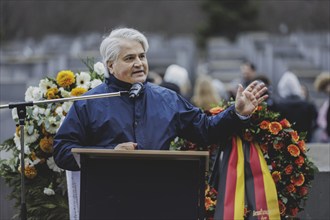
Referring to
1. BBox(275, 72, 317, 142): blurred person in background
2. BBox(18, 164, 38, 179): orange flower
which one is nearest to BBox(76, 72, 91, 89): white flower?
BBox(18, 164, 38, 179): orange flower

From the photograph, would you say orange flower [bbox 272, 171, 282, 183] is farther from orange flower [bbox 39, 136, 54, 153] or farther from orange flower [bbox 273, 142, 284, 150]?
orange flower [bbox 39, 136, 54, 153]

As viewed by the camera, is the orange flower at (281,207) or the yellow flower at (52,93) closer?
the orange flower at (281,207)

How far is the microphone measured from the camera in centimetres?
468

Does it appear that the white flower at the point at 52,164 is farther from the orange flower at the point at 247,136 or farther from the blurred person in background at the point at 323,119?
the blurred person in background at the point at 323,119

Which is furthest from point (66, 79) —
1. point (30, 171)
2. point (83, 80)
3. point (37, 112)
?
point (30, 171)

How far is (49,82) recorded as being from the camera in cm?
632

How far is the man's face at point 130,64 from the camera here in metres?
4.91

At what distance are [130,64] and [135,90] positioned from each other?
0.26 metres

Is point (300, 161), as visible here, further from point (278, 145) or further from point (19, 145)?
point (19, 145)

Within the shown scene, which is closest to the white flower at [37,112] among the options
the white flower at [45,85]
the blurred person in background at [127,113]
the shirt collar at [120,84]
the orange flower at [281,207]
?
the white flower at [45,85]

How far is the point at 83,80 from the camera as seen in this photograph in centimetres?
628

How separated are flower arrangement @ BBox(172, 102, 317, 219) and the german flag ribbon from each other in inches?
6.7

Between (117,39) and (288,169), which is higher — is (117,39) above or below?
above

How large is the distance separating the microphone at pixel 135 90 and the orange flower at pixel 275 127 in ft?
4.14
